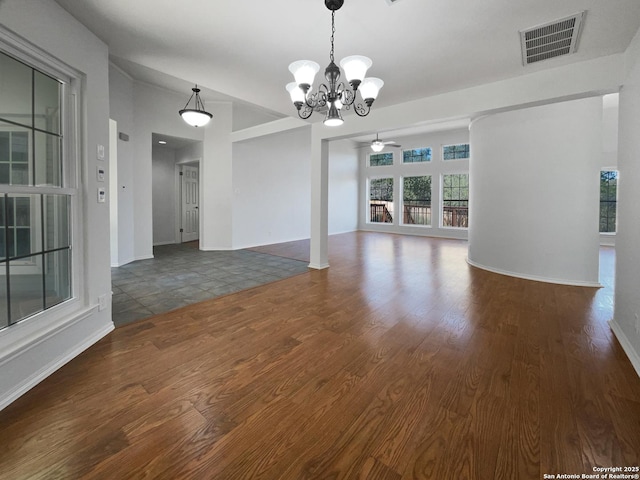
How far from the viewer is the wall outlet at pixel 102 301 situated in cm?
265

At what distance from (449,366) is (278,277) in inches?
121

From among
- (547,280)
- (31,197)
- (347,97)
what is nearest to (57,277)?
(31,197)

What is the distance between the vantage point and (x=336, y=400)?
183cm

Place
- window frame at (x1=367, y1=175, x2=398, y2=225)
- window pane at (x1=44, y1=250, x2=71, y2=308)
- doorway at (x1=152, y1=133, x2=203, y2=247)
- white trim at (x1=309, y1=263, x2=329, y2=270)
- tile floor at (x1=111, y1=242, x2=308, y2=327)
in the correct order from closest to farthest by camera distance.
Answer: window pane at (x1=44, y1=250, x2=71, y2=308) → tile floor at (x1=111, y1=242, x2=308, y2=327) → white trim at (x1=309, y1=263, x2=329, y2=270) → doorway at (x1=152, y1=133, x2=203, y2=247) → window frame at (x1=367, y1=175, x2=398, y2=225)

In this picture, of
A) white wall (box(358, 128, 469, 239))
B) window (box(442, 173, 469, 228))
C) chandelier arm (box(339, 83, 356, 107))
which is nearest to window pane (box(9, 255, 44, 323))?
chandelier arm (box(339, 83, 356, 107))

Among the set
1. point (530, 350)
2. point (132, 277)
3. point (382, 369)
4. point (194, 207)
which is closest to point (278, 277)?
point (132, 277)

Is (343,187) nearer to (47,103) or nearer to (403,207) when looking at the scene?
(403,207)

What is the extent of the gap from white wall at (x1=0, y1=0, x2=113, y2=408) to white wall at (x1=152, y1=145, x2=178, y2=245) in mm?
5766

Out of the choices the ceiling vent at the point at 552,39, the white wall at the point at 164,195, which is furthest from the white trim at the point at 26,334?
the white wall at the point at 164,195

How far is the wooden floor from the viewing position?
139cm

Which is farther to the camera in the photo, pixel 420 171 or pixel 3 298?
pixel 420 171

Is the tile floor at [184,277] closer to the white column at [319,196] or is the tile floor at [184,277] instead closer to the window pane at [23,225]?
the white column at [319,196]

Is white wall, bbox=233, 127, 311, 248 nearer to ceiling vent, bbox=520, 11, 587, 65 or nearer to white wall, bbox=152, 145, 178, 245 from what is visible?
white wall, bbox=152, 145, 178, 245

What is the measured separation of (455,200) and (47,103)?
1012cm
